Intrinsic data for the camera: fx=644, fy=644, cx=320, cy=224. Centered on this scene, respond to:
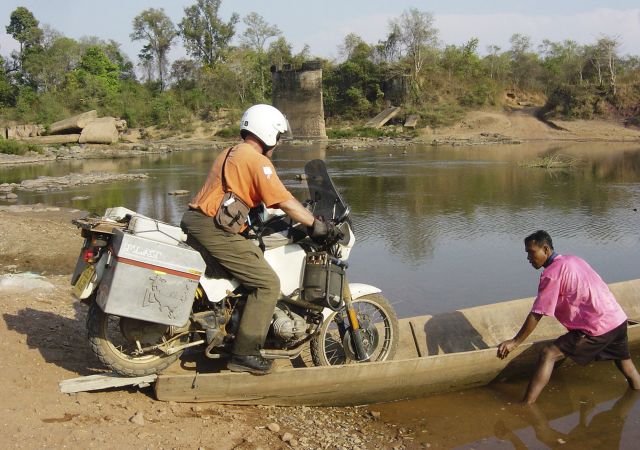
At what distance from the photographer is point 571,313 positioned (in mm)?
4957

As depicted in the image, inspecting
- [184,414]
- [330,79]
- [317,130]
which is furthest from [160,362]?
[330,79]

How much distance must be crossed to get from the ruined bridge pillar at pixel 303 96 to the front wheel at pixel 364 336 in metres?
42.9

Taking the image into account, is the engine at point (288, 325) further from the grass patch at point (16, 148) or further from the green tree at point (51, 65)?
the green tree at point (51, 65)

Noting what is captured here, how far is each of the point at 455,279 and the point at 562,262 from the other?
4.06m

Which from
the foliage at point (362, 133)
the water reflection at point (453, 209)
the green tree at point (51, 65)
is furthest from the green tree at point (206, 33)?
the water reflection at point (453, 209)

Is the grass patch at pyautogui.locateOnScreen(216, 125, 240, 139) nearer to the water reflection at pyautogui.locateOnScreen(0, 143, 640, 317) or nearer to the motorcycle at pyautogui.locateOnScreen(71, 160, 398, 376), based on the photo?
the water reflection at pyautogui.locateOnScreen(0, 143, 640, 317)

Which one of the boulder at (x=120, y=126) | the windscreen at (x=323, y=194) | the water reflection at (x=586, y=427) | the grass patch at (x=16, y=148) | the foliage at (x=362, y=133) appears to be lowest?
the water reflection at (x=586, y=427)

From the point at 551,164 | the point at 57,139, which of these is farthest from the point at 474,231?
the point at 57,139

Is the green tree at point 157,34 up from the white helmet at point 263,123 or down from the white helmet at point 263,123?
up

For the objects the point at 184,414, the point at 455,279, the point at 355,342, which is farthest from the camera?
the point at 455,279

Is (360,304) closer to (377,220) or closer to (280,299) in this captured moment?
(280,299)

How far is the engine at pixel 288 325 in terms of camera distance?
14.8 feet

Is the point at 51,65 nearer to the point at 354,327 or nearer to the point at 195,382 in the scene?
the point at 354,327

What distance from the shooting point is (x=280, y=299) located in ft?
14.9
